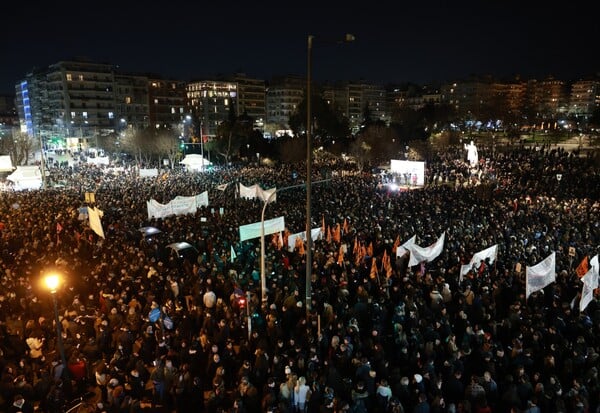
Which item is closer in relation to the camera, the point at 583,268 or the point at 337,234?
the point at 583,268

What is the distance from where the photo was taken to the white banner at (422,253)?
44.0ft

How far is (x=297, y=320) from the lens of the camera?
33.7 ft

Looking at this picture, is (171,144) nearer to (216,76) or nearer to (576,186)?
(576,186)

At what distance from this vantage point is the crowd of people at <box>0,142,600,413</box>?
7.40m

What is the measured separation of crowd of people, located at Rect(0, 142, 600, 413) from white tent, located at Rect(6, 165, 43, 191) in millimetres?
14025

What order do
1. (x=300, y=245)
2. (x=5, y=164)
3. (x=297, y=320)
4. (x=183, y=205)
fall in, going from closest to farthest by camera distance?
(x=297, y=320), (x=300, y=245), (x=183, y=205), (x=5, y=164)

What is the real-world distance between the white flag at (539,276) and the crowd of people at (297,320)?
333 mm

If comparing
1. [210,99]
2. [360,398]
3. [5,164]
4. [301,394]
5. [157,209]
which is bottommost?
[301,394]

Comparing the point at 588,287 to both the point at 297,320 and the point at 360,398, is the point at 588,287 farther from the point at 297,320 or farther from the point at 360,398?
the point at 297,320

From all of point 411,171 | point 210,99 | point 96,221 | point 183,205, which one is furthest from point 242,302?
point 210,99

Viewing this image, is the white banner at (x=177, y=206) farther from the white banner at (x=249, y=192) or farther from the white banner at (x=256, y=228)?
the white banner at (x=256, y=228)

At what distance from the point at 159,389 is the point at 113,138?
→ 6282 cm

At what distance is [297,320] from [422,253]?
5248 millimetres

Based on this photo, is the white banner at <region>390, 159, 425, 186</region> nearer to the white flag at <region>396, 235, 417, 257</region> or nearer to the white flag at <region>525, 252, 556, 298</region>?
the white flag at <region>396, 235, 417, 257</region>
